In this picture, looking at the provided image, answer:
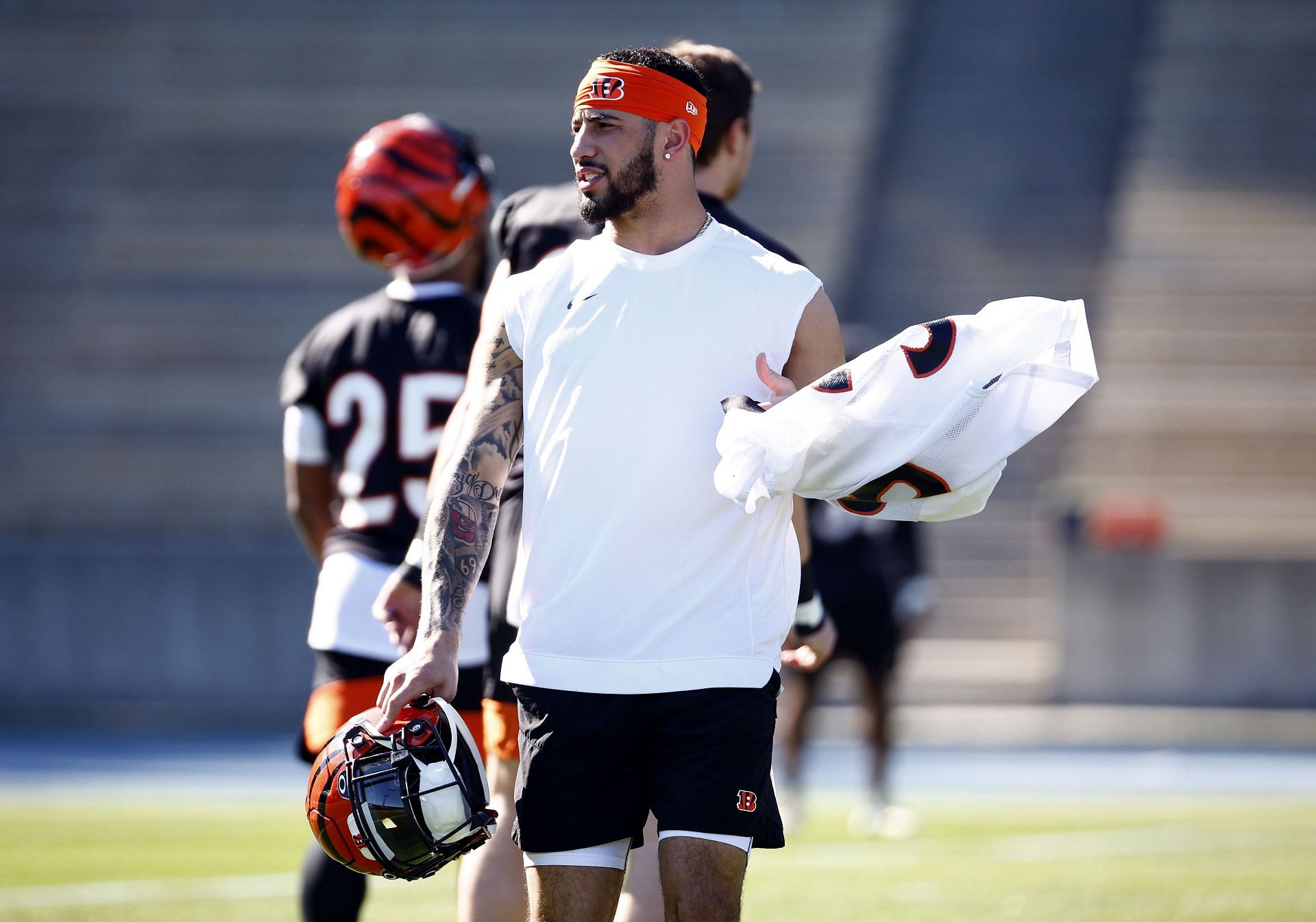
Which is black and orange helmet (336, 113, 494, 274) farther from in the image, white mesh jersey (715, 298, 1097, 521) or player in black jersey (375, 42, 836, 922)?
white mesh jersey (715, 298, 1097, 521)

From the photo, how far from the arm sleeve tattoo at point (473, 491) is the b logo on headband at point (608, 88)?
51cm

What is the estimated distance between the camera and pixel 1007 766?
12.1 m

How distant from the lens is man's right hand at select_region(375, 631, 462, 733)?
3396 mm

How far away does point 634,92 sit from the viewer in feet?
11.7

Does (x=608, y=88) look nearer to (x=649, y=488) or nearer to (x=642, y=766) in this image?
(x=649, y=488)

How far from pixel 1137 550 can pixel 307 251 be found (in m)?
9.66

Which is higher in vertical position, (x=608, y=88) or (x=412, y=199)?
(x=608, y=88)

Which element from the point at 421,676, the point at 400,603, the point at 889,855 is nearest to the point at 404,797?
the point at 421,676

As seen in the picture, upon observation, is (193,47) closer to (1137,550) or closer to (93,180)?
(93,180)

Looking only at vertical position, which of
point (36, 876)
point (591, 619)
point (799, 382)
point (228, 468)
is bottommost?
point (228, 468)

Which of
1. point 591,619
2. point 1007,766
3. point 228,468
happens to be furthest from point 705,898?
point 228,468

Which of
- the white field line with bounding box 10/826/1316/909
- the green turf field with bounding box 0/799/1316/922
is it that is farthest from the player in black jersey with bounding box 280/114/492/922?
the white field line with bounding box 10/826/1316/909

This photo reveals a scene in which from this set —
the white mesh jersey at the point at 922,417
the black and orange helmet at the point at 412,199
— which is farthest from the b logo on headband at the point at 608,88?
the black and orange helmet at the point at 412,199

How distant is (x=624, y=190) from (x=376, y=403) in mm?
1390
